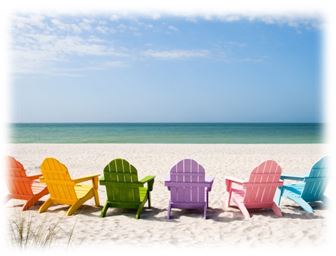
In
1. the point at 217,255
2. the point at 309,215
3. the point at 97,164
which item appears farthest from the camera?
the point at 97,164

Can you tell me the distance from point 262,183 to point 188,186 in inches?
47.1

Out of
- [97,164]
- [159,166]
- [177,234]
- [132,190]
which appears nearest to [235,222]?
[177,234]

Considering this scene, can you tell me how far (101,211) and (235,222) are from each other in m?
2.24

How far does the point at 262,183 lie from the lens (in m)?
5.79

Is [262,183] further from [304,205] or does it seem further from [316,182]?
[316,182]

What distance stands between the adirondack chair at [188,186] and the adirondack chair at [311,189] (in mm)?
1682

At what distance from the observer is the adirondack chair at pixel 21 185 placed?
245 inches

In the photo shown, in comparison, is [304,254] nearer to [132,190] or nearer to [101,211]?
[132,190]

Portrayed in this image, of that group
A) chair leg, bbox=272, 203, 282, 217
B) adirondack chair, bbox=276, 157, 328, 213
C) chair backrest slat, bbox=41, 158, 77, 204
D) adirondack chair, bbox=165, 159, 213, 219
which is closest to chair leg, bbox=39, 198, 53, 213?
chair backrest slat, bbox=41, 158, 77, 204

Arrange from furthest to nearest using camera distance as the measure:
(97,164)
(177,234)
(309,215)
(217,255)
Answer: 1. (97,164)
2. (309,215)
3. (177,234)
4. (217,255)

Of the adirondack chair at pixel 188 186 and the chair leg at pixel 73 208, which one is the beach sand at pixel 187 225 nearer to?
the chair leg at pixel 73 208

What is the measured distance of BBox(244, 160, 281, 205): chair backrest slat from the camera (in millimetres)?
5738

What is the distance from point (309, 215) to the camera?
5969 mm

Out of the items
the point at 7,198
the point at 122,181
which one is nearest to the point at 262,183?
the point at 122,181
